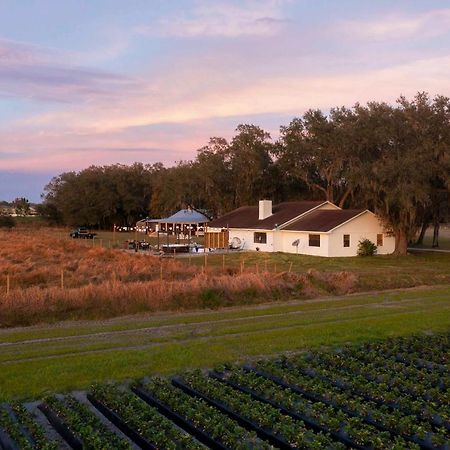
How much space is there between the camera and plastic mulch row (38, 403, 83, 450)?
6984 millimetres

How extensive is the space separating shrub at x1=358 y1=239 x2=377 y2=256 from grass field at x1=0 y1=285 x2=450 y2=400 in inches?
990

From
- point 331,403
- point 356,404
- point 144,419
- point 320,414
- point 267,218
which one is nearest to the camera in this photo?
point 144,419

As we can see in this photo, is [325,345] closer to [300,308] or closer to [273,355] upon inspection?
[273,355]

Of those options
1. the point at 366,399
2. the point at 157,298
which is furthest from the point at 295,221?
the point at 366,399

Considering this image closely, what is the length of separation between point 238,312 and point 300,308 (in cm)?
214

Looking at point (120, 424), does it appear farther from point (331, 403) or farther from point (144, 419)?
point (331, 403)

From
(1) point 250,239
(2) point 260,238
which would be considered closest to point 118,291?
(2) point 260,238

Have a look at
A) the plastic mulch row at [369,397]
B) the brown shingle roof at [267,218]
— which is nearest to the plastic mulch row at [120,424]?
the plastic mulch row at [369,397]

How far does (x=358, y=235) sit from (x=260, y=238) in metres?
7.95

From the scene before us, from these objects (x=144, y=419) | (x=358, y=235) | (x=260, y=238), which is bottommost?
(x=144, y=419)

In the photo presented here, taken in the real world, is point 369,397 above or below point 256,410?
below

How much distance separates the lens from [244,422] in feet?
25.7

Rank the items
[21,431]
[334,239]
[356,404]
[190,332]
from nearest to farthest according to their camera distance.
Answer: [21,431] → [356,404] → [190,332] → [334,239]

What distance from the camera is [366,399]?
9086mm
